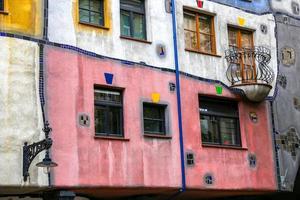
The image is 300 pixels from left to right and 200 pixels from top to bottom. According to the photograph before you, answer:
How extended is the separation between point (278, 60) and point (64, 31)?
269 inches

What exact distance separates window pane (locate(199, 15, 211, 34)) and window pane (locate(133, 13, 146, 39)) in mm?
1925

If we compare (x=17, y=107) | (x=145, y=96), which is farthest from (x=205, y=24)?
(x=17, y=107)

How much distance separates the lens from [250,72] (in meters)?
17.5

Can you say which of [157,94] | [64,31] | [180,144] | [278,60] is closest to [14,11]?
[64,31]

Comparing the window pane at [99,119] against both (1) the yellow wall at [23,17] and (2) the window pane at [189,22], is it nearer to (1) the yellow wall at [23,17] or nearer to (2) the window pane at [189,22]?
(1) the yellow wall at [23,17]

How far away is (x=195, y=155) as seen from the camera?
1585 cm

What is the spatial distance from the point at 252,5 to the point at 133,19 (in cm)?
412

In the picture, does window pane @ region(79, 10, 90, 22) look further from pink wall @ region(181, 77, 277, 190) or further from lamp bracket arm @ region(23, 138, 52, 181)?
lamp bracket arm @ region(23, 138, 52, 181)

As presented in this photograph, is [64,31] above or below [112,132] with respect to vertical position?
above

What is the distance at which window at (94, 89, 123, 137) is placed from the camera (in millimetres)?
14711

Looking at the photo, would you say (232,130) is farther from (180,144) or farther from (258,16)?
(258,16)

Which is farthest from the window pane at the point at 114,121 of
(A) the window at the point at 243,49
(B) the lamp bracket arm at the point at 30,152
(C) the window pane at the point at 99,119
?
(A) the window at the point at 243,49

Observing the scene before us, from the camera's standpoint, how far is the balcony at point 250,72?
55.7 feet

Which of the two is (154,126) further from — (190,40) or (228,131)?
(190,40)
